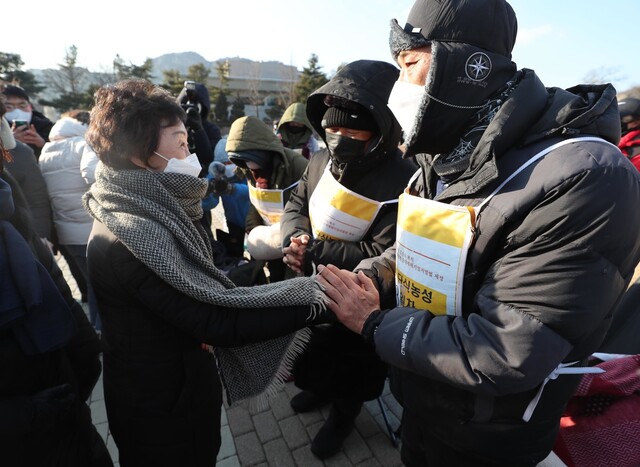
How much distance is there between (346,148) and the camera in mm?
2312

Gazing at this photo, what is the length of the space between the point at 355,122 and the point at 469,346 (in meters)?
1.57

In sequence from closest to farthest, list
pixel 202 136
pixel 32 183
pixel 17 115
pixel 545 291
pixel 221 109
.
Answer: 1. pixel 545 291
2. pixel 32 183
3. pixel 202 136
4. pixel 17 115
5. pixel 221 109

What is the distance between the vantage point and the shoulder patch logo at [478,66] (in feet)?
4.16

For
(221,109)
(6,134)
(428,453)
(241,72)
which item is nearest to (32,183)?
(6,134)

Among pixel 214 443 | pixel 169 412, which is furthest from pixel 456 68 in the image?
pixel 214 443

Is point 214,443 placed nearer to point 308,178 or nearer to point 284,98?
point 308,178

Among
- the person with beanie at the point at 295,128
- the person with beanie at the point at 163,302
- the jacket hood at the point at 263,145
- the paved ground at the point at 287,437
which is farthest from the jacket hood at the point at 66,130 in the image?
the person with beanie at the point at 163,302

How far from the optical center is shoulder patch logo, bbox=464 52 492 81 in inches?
49.9

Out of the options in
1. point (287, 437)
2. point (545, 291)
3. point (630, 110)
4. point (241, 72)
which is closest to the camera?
point (545, 291)

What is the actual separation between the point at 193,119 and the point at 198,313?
3640 mm

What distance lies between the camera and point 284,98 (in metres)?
37.3

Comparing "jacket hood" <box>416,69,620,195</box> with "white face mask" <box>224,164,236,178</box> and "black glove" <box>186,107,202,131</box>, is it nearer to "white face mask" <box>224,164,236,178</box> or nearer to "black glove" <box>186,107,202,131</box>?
"white face mask" <box>224,164,236,178</box>

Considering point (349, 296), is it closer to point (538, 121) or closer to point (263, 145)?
point (538, 121)

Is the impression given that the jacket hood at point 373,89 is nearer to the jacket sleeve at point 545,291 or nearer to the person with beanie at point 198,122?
the jacket sleeve at point 545,291
